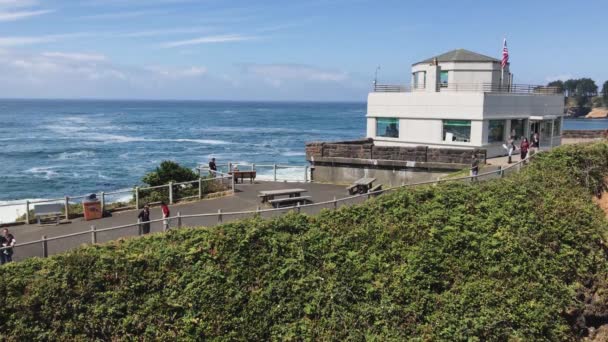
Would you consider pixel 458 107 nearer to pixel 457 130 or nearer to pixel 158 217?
pixel 457 130

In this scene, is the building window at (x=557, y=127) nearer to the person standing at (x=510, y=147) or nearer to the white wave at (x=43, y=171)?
the person standing at (x=510, y=147)

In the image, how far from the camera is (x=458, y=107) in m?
27.3

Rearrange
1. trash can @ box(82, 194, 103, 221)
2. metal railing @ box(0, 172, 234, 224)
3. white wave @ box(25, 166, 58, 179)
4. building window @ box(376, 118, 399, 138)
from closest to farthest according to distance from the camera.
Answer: trash can @ box(82, 194, 103, 221) → metal railing @ box(0, 172, 234, 224) → building window @ box(376, 118, 399, 138) → white wave @ box(25, 166, 58, 179)

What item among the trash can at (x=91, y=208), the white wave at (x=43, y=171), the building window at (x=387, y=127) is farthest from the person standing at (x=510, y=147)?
the white wave at (x=43, y=171)

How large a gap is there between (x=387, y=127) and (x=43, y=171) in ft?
127

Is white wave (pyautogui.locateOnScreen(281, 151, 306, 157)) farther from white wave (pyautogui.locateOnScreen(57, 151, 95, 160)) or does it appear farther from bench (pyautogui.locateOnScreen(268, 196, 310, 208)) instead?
bench (pyautogui.locateOnScreen(268, 196, 310, 208))

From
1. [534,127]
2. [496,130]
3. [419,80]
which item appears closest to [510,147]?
[496,130]

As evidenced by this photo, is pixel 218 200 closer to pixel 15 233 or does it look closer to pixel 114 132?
pixel 15 233

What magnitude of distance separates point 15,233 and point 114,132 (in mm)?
84784

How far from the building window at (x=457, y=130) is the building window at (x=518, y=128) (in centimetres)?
328

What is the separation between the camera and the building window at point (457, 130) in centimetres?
2736

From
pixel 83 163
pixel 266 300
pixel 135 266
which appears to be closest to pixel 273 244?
pixel 266 300

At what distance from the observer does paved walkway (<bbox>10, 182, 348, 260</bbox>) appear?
13.8 meters

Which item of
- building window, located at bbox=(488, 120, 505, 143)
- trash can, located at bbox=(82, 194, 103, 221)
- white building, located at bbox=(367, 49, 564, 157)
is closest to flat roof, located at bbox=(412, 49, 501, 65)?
white building, located at bbox=(367, 49, 564, 157)
